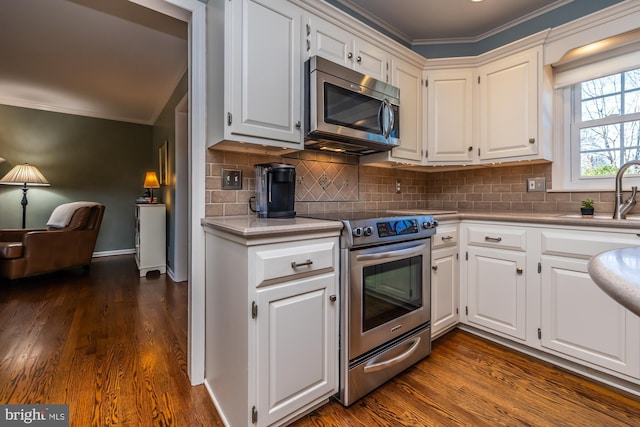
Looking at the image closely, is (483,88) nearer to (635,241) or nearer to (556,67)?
(556,67)

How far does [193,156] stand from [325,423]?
1.50 metres

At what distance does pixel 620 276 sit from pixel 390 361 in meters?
1.39

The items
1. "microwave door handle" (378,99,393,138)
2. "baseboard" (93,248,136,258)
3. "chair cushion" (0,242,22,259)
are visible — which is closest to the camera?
"microwave door handle" (378,99,393,138)

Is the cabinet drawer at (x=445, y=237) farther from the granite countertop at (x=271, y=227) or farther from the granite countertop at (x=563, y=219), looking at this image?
the granite countertop at (x=271, y=227)

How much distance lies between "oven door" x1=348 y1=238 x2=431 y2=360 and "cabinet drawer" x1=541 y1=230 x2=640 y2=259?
2.31 feet

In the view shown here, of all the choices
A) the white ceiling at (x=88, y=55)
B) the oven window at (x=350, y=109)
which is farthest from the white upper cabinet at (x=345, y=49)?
the white ceiling at (x=88, y=55)

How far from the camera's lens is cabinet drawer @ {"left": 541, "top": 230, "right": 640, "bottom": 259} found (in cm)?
155

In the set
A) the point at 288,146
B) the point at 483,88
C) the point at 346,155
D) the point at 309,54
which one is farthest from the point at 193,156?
the point at 483,88

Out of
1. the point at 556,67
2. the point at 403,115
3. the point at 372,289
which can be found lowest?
the point at 372,289

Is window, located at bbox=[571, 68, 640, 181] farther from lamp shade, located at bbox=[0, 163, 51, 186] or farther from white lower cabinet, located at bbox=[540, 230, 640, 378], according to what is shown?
lamp shade, located at bbox=[0, 163, 51, 186]

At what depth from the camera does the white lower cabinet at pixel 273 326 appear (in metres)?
1.18

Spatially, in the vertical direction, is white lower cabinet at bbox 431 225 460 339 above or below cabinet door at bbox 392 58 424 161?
below

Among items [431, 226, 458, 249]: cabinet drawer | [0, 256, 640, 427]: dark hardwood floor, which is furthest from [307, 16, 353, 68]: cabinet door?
[0, 256, 640, 427]: dark hardwood floor

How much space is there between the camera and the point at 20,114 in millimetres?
4543
